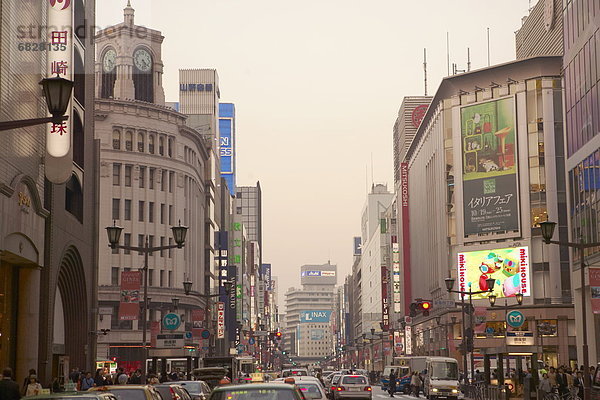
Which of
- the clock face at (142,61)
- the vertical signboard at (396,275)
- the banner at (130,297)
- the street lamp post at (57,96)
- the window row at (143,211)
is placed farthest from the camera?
the vertical signboard at (396,275)

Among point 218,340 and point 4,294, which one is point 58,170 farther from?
point 218,340

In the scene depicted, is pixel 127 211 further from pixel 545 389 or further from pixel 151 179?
pixel 545 389

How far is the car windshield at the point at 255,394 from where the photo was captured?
15195 mm

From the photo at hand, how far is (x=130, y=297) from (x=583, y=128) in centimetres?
2553

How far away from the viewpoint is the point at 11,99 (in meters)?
34.4

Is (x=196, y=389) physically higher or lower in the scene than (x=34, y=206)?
lower

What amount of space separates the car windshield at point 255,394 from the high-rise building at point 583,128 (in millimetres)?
35280

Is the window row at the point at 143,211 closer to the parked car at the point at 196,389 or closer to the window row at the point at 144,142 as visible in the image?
the window row at the point at 144,142

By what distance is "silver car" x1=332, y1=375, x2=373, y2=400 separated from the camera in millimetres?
41553

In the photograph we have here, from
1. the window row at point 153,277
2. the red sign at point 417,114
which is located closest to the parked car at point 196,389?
the window row at point 153,277

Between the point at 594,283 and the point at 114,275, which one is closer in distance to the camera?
the point at 594,283

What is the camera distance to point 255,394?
15.3 metres

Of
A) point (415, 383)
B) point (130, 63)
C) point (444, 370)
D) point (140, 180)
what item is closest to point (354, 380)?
point (444, 370)

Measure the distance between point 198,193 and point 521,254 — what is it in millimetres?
39211
